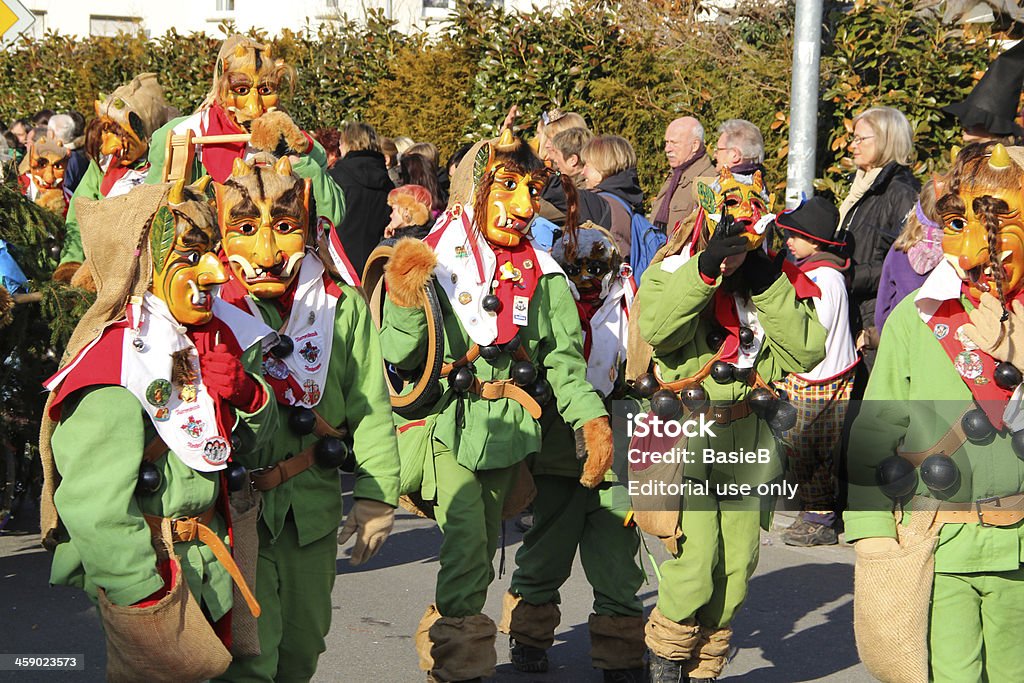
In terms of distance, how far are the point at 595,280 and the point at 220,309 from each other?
236 cm

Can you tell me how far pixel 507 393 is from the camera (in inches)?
211

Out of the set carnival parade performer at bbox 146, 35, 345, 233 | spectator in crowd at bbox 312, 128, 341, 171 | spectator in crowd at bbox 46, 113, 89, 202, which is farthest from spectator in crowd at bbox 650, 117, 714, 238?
spectator in crowd at bbox 46, 113, 89, 202

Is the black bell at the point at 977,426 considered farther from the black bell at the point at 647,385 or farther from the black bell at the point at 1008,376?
the black bell at the point at 647,385

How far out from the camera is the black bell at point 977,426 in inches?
161

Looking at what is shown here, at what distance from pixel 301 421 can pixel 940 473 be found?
1.95 metres

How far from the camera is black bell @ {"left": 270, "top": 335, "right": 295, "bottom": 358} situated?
442 centimetres

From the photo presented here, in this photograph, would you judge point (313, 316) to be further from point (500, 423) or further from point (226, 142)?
point (226, 142)

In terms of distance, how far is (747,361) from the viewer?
5410mm

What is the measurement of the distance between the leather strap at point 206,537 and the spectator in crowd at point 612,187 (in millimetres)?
3978

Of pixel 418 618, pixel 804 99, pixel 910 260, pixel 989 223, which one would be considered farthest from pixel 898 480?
pixel 804 99

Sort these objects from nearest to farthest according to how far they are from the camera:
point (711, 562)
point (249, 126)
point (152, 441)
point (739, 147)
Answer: point (152, 441)
point (711, 562)
point (249, 126)
point (739, 147)

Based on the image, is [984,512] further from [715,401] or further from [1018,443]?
[715,401]

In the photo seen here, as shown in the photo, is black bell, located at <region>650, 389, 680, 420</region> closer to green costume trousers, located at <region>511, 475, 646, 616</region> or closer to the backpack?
green costume trousers, located at <region>511, 475, 646, 616</region>

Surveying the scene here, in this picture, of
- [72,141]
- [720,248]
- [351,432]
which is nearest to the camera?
[351,432]
